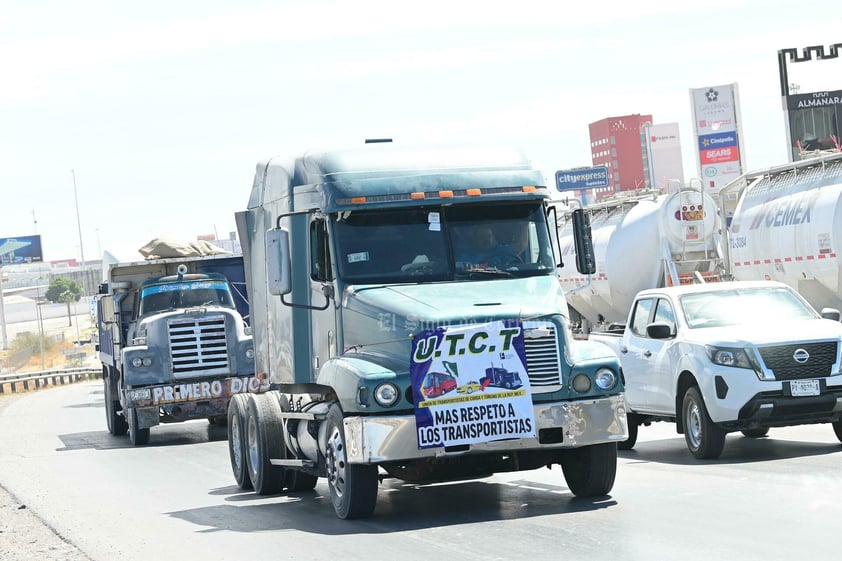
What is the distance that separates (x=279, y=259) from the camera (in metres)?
12.3

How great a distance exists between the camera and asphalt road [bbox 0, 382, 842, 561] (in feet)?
31.7

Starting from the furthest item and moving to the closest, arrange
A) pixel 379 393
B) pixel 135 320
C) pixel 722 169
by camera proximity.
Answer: pixel 722 169
pixel 135 320
pixel 379 393

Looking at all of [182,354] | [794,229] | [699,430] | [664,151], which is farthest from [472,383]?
[664,151]

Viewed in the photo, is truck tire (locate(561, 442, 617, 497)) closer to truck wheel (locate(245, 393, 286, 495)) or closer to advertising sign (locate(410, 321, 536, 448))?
advertising sign (locate(410, 321, 536, 448))

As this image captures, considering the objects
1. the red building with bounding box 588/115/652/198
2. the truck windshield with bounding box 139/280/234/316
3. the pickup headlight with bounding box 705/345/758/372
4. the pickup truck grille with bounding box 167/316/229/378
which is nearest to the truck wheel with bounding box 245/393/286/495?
the pickup headlight with bounding box 705/345/758/372

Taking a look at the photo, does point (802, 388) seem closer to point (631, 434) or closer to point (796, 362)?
point (796, 362)

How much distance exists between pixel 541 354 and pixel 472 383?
2.06 feet

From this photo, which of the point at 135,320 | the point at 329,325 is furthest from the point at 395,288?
the point at 135,320

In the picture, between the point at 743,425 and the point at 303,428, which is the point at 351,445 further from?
the point at 743,425

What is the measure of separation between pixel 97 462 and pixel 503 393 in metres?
10.7

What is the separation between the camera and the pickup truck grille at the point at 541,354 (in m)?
11.3

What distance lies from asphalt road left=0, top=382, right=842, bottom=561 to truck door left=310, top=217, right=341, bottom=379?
1534mm

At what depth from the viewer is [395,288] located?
1193 cm

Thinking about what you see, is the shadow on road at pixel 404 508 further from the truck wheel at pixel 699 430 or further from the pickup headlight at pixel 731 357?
the pickup headlight at pixel 731 357
